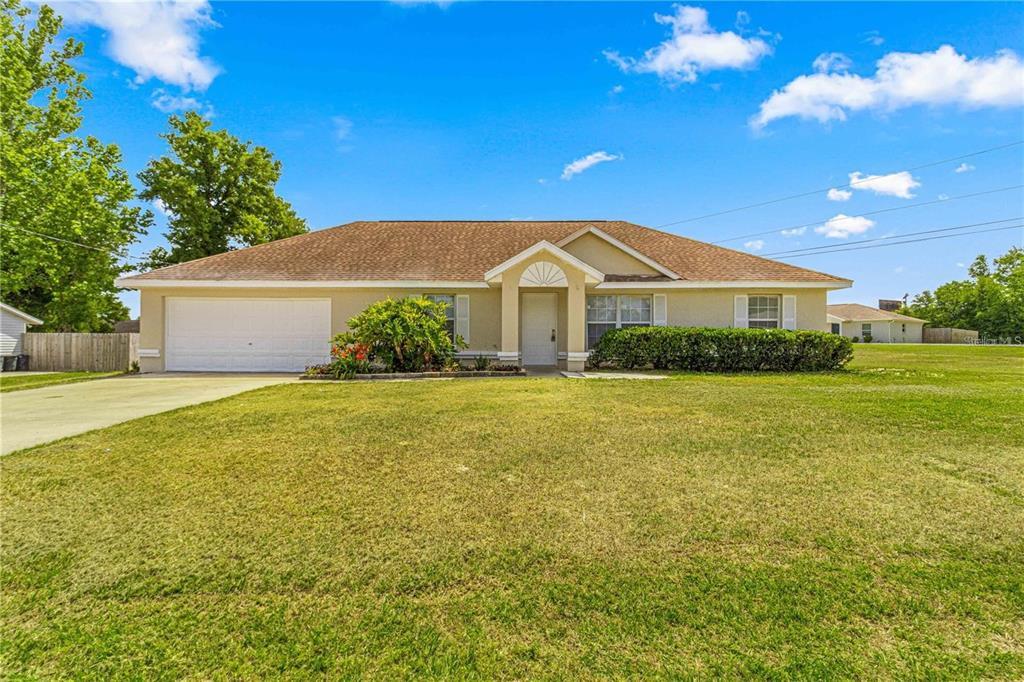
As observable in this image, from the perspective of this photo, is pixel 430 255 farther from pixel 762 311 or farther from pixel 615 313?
pixel 762 311

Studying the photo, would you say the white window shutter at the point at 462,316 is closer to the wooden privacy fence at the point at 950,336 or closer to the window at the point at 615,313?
the window at the point at 615,313

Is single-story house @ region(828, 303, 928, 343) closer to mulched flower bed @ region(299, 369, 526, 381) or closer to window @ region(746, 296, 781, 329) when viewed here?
window @ region(746, 296, 781, 329)

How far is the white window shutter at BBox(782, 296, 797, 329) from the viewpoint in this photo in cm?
1549

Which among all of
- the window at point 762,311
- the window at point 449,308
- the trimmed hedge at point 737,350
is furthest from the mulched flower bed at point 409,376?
the window at point 762,311

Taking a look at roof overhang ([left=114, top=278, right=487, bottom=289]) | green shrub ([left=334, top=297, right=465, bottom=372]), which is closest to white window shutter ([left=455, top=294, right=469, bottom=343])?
roof overhang ([left=114, top=278, right=487, bottom=289])

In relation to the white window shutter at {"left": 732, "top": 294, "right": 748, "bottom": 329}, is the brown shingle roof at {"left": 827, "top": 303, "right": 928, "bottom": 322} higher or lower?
higher

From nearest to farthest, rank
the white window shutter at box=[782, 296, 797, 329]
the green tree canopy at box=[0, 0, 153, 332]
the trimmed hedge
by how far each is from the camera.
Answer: the trimmed hedge
the white window shutter at box=[782, 296, 797, 329]
the green tree canopy at box=[0, 0, 153, 332]

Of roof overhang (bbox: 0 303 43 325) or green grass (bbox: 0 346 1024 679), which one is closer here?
green grass (bbox: 0 346 1024 679)

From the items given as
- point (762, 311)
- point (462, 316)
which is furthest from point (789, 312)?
point (462, 316)

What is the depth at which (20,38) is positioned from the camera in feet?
76.2

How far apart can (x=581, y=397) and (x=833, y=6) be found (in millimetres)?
12354

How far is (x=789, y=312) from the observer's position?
15516mm

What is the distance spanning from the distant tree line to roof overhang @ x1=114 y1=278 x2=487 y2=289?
38.8 feet

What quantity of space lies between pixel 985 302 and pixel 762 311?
60164 millimetres
